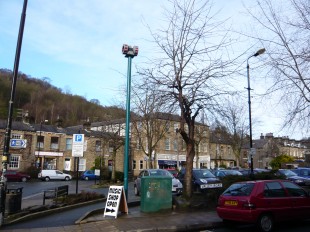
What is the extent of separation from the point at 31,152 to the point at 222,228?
138 ft

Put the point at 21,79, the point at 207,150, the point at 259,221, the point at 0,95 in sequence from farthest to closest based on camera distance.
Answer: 1. the point at 21,79
2. the point at 0,95
3. the point at 207,150
4. the point at 259,221

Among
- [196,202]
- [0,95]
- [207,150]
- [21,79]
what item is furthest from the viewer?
[21,79]

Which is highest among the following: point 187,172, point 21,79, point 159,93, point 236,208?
point 21,79

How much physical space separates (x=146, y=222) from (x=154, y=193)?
195 centimetres

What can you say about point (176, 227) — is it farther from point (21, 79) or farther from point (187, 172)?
point (21, 79)

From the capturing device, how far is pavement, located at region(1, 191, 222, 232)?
10.3m

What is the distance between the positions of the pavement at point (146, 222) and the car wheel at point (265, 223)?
1677 millimetres

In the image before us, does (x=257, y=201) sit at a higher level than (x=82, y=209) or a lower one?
higher

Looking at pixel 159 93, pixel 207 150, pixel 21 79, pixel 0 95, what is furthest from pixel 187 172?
pixel 21 79

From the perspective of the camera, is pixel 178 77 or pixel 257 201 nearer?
pixel 257 201

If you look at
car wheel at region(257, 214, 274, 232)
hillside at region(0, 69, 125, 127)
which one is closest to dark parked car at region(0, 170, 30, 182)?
car wheel at region(257, 214, 274, 232)

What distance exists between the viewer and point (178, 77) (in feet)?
48.8

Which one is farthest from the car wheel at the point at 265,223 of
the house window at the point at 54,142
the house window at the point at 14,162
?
the house window at the point at 54,142

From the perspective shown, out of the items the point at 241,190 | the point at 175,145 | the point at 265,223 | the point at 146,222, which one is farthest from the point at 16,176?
the point at 265,223
